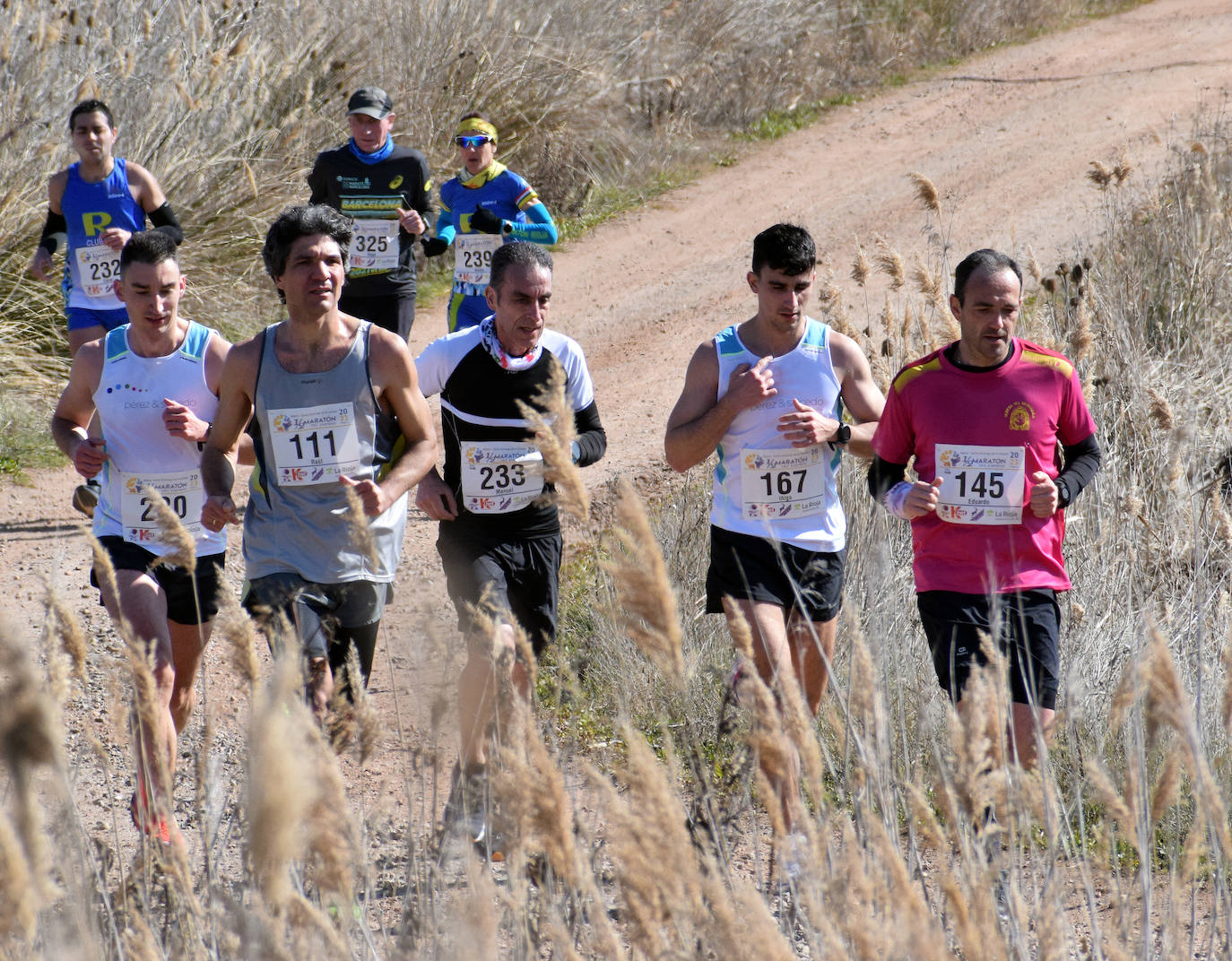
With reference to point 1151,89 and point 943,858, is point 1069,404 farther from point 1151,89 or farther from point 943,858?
point 1151,89

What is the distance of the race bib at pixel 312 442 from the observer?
3.94m

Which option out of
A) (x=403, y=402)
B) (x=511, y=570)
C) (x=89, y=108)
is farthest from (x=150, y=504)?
(x=89, y=108)

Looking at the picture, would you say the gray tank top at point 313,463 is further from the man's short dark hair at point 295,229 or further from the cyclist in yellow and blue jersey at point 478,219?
the cyclist in yellow and blue jersey at point 478,219

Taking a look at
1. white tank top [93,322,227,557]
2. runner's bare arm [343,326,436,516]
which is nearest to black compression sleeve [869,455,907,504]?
runner's bare arm [343,326,436,516]

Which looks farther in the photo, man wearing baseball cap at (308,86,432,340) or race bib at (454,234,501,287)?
man wearing baseball cap at (308,86,432,340)

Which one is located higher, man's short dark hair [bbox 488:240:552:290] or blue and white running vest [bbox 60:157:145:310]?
blue and white running vest [bbox 60:157:145:310]

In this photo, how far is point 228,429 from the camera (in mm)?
4105

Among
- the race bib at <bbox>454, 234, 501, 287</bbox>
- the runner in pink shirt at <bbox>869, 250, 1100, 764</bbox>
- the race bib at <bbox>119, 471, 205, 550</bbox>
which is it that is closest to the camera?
the runner in pink shirt at <bbox>869, 250, 1100, 764</bbox>

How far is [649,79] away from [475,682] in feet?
40.7

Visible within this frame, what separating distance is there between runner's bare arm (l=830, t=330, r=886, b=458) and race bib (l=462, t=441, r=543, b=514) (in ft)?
3.29

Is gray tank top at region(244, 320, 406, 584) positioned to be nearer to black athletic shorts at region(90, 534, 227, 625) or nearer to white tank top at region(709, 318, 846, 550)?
black athletic shorts at region(90, 534, 227, 625)

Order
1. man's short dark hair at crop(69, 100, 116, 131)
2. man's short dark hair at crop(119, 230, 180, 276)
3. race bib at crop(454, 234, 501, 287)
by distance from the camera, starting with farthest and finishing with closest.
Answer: race bib at crop(454, 234, 501, 287)
man's short dark hair at crop(69, 100, 116, 131)
man's short dark hair at crop(119, 230, 180, 276)

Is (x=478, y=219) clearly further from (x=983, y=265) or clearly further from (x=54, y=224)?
(x=983, y=265)

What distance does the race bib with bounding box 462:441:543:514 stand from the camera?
4.27 metres
